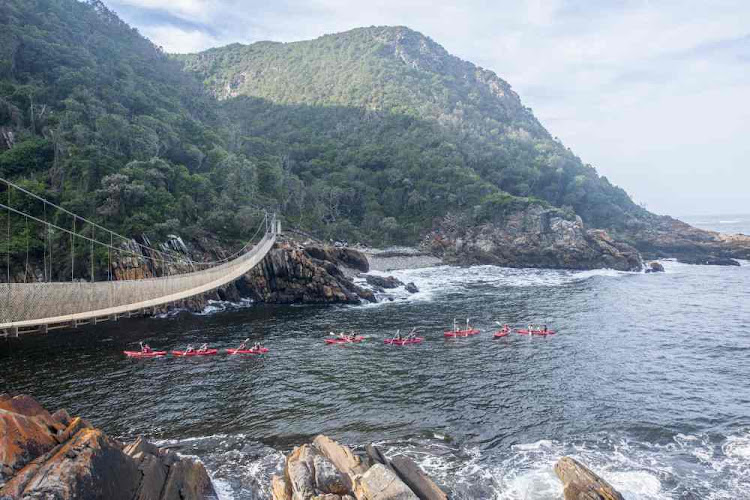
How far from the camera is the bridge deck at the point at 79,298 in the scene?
17734 millimetres

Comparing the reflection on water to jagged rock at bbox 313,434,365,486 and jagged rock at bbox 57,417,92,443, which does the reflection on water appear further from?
jagged rock at bbox 57,417,92,443

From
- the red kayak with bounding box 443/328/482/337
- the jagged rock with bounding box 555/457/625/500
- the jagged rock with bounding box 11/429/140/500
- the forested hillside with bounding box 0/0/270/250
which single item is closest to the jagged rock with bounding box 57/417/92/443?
the jagged rock with bounding box 11/429/140/500

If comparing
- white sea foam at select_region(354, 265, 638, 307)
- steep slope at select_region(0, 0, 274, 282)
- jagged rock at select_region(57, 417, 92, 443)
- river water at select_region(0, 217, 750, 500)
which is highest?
steep slope at select_region(0, 0, 274, 282)

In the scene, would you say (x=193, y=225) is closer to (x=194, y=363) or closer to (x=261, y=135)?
A: (x=194, y=363)

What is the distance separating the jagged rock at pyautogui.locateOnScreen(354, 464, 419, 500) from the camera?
1234 cm

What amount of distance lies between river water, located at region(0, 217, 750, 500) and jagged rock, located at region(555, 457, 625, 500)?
0.95m

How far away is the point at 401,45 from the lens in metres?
179

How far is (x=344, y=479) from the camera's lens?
533 inches

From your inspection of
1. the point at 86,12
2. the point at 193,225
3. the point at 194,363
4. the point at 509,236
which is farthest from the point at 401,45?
the point at 194,363

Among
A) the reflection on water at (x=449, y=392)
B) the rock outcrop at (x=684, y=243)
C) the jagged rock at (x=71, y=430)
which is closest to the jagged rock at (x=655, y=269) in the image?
the rock outcrop at (x=684, y=243)

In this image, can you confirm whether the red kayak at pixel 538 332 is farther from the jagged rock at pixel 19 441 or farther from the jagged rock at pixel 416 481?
the jagged rock at pixel 19 441

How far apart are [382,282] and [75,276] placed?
30756 mm

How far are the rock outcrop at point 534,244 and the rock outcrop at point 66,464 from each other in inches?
2629

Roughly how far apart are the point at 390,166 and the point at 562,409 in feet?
281
